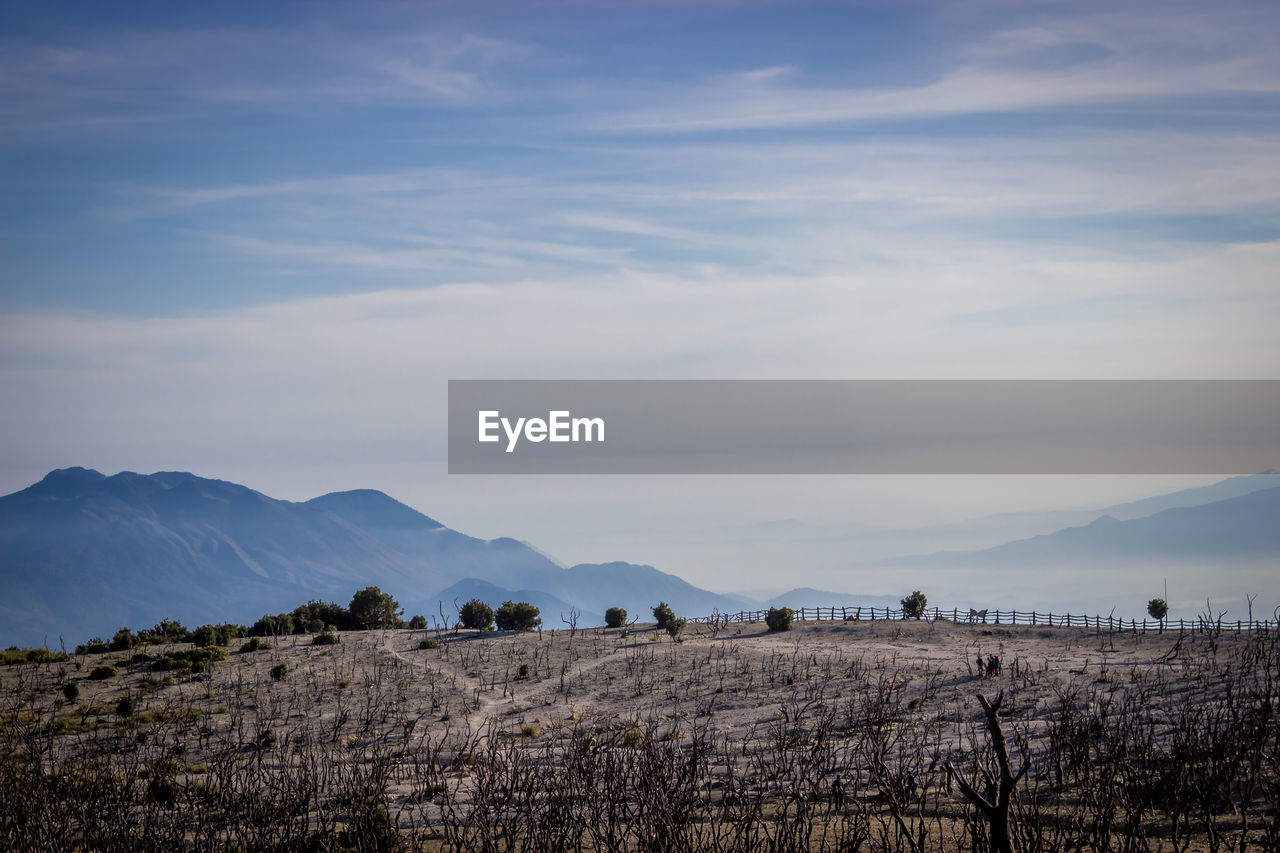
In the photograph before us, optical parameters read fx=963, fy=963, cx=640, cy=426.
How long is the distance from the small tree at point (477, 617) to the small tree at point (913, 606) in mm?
36912

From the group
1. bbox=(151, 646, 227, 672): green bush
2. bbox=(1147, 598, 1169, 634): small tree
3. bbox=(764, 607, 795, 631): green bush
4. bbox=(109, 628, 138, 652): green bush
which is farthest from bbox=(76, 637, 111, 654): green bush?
bbox=(1147, 598, 1169, 634): small tree

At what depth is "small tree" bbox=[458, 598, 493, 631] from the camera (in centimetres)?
7756

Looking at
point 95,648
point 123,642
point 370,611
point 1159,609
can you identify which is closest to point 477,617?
point 370,611

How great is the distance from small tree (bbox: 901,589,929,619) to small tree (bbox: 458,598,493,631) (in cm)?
3691

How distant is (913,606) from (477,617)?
39.1 metres

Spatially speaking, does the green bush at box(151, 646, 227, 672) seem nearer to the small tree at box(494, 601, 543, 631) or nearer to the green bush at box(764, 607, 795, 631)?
the small tree at box(494, 601, 543, 631)

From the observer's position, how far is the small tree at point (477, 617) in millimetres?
77562

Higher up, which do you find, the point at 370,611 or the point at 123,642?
the point at 370,611

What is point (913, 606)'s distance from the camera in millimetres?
87250

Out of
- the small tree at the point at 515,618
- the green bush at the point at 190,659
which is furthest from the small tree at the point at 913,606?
the green bush at the point at 190,659

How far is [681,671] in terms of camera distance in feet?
196

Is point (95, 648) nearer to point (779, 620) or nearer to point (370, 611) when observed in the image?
point (370, 611)

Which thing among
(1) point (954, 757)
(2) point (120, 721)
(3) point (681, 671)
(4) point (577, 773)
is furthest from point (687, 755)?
(2) point (120, 721)

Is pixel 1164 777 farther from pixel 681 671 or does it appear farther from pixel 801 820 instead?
pixel 681 671
